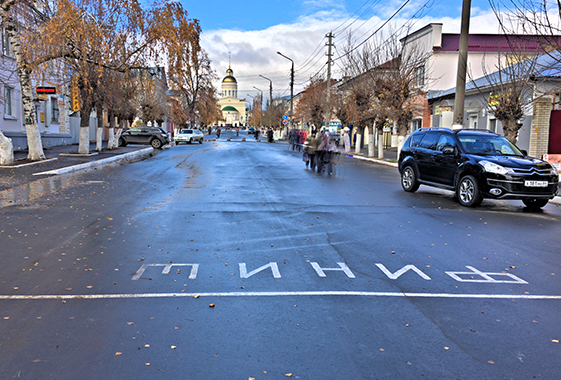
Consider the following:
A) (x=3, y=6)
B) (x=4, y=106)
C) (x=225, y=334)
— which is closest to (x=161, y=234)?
(x=225, y=334)

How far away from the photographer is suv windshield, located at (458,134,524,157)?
40.1 ft

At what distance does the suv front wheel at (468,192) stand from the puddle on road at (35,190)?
10.1 m

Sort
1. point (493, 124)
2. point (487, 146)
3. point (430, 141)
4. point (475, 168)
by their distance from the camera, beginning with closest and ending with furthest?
point (475, 168) < point (487, 146) < point (430, 141) < point (493, 124)

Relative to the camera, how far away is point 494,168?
11.2 m

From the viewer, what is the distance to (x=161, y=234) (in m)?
7.86

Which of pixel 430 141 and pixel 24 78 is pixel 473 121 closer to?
pixel 430 141

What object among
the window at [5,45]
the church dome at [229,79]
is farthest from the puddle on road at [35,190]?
the church dome at [229,79]

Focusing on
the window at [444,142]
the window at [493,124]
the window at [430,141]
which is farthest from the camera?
the window at [493,124]

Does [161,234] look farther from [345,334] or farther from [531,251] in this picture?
[531,251]

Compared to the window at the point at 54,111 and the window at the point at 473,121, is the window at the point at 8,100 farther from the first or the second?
the window at the point at 473,121

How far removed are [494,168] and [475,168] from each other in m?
0.51

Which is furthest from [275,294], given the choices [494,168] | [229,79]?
[229,79]

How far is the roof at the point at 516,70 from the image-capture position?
1706 centimetres

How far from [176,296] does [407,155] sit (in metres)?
11.2
